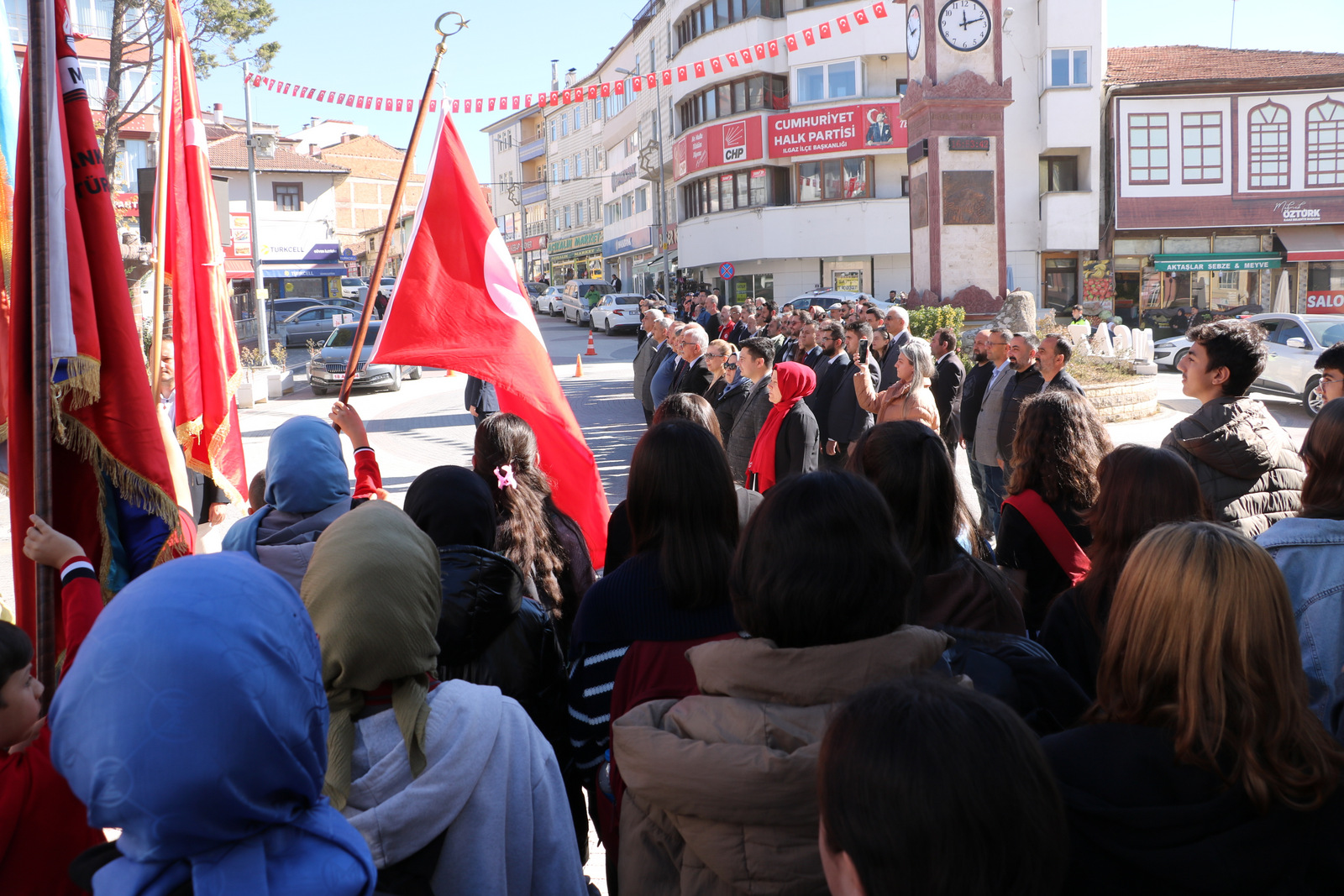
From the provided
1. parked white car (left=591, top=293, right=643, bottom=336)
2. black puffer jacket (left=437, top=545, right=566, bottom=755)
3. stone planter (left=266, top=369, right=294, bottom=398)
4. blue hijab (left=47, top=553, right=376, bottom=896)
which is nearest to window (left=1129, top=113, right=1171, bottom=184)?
parked white car (left=591, top=293, right=643, bottom=336)

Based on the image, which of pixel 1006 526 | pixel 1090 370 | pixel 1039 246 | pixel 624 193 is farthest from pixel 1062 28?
pixel 1006 526

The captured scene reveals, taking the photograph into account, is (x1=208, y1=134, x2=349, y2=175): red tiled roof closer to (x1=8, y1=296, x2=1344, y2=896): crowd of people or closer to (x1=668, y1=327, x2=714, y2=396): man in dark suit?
(x1=668, y1=327, x2=714, y2=396): man in dark suit

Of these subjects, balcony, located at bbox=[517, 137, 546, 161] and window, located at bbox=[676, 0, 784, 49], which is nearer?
window, located at bbox=[676, 0, 784, 49]

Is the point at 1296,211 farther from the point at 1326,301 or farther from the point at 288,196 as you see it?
the point at 288,196

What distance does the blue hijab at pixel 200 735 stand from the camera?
123 centimetres

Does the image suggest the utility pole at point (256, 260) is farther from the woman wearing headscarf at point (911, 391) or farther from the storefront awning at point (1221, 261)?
the storefront awning at point (1221, 261)

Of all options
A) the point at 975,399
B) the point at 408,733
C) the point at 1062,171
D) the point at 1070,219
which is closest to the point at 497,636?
the point at 408,733

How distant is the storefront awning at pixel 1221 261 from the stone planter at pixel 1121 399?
2104 centimetres

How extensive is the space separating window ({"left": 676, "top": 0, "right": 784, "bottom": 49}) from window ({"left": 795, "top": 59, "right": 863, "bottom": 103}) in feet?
11.3

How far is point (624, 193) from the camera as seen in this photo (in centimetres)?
5547

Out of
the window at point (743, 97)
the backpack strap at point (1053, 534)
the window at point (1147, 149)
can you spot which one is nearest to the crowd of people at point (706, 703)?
the backpack strap at point (1053, 534)

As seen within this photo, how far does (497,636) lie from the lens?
2.69 metres

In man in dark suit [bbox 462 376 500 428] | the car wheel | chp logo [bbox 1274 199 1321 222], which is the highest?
chp logo [bbox 1274 199 1321 222]

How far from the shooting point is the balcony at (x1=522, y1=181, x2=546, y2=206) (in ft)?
228
